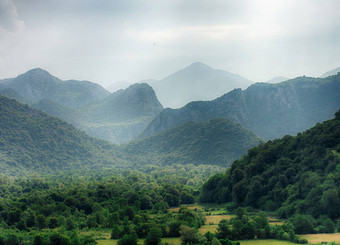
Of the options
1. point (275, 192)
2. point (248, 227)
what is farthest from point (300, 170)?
point (248, 227)

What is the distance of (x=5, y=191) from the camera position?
7731 cm

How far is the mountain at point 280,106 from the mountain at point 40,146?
56.9 meters

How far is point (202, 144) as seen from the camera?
137625mm

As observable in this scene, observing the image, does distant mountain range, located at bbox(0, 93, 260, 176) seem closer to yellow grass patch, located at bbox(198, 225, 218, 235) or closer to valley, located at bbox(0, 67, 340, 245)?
valley, located at bbox(0, 67, 340, 245)

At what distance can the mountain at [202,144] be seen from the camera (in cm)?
12688

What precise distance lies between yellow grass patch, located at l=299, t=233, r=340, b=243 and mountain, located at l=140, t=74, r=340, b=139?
117 meters

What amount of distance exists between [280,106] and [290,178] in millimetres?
116287

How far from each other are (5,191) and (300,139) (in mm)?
58866

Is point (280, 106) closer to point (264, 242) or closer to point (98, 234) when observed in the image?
point (264, 242)

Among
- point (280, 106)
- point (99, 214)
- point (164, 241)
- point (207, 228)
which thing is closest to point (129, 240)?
point (164, 241)

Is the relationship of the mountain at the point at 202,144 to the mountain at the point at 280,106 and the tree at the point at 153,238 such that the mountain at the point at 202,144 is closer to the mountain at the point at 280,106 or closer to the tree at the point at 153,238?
the mountain at the point at 280,106

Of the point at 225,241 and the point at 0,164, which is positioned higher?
the point at 0,164

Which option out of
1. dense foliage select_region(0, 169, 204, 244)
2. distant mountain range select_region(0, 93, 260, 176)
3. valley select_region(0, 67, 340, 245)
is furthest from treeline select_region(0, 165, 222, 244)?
distant mountain range select_region(0, 93, 260, 176)

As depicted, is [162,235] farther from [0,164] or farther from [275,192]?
[0,164]
